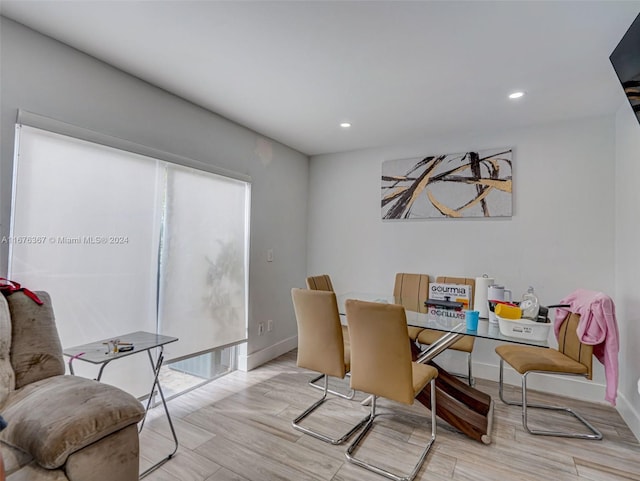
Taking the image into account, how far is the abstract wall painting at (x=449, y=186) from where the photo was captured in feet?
10.5

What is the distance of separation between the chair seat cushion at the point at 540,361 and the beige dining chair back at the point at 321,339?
127 cm

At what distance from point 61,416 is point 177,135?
214 centimetres

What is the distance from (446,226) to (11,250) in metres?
3.53

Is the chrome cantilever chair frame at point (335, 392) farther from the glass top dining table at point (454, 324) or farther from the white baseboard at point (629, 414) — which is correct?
the white baseboard at point (629, 414)

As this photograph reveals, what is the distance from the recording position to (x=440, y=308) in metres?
2.69

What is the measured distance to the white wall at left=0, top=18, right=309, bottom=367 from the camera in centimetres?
178

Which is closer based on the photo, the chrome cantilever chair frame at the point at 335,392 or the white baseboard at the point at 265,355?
the chrome cantilever chair frame at the point at 335,392

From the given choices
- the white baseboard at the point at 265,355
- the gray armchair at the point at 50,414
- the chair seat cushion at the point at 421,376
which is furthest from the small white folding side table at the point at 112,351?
the chair seat cushion at the point at 421,376

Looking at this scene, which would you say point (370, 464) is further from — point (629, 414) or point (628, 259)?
point (628, 259)

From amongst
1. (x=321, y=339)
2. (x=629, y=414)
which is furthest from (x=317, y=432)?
(x=629, y=414)

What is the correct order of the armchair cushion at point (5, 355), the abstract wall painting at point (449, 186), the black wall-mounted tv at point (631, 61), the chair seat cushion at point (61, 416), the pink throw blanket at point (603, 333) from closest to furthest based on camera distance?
1. the chair seat cushion at point (61, 416)
2. the armchair cushion at point (5, 355)
3. the black wall-mounted tv at point (631, 61)
4. the pink throw blanket at point (603, 333)
5. the abstract wall painting at point (449, 186)

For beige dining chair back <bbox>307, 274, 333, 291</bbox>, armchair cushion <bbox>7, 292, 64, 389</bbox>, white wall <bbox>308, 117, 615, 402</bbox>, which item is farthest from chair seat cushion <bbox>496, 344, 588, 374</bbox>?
armchair cushion <bbox>7, 292, 64, 389</bbox>

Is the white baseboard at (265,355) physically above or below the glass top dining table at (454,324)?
below

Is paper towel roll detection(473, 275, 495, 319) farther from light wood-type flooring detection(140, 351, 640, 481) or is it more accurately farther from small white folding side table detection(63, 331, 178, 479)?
small white folding side table detection(63, 331, 178, 479)
